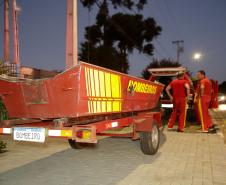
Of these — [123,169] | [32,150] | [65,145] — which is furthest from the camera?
[65,145]

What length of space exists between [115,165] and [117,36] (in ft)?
113

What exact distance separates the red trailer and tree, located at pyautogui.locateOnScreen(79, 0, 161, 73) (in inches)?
1127

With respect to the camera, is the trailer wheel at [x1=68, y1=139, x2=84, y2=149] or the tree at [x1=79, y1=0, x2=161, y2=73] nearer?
the trailer wheel at [x1=68, y1=139, x2=84, y2=149]

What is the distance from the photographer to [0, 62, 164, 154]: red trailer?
5070 mm

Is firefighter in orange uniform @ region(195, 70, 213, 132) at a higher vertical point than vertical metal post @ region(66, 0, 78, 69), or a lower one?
lower

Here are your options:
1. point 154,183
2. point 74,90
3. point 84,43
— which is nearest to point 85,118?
point 74,90

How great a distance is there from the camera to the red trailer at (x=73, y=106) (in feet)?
16.6

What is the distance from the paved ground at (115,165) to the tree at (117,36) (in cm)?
2726

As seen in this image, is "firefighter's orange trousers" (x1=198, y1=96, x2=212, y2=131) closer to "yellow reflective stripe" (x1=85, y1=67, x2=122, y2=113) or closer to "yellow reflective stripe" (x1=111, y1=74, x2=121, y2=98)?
"yellow reflective stripe" (x1=85, y1=67, x2=122, y2=113)

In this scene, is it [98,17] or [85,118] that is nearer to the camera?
[85,118]

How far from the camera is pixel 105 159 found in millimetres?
6805

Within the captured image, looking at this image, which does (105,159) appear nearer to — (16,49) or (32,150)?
(32,150)

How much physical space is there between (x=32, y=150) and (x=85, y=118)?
8.33ft

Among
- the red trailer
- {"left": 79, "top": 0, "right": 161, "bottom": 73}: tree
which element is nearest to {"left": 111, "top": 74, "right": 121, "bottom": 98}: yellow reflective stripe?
the red trailer
